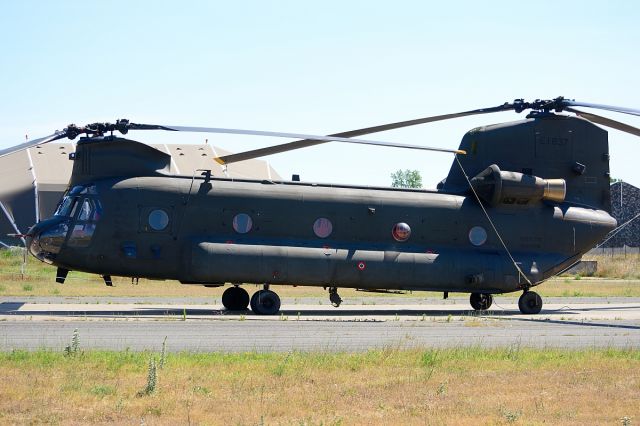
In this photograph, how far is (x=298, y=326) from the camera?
66.8ft

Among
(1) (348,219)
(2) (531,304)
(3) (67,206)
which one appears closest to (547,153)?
(2) (531,304)

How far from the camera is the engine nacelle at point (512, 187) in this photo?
26.0m

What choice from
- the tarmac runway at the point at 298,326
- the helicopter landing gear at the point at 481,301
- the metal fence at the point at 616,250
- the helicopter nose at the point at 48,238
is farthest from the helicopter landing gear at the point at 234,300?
the metal fence at the point at 616,250

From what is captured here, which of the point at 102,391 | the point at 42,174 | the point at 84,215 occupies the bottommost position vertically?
the point at 102,391

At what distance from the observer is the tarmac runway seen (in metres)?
16.8

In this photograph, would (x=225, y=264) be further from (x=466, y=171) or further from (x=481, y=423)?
(x=481, y=423)

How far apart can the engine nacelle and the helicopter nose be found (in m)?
11.7

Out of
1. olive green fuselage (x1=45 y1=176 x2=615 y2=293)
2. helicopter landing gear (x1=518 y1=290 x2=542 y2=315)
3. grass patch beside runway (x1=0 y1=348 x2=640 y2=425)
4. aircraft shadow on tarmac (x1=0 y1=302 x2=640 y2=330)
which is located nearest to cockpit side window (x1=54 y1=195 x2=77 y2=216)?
olive green fuselage (x1=45 y1=176 x2=615 y2=293)

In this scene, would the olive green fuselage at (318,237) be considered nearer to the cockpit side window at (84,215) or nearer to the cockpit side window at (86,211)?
the cockpit side window at (84,215)

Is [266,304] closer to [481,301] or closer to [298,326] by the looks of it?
[298,326]

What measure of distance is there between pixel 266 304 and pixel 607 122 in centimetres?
1128

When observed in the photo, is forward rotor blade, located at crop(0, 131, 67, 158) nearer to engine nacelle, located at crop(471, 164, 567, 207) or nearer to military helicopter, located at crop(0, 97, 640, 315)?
military helicopter, located at crop(0, 97, 640, 315)

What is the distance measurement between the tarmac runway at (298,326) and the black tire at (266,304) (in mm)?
404

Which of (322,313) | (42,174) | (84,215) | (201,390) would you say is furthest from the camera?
(42,174)
